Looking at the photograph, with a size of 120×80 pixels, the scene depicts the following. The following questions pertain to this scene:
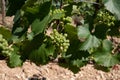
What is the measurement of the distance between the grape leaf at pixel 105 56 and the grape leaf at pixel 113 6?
0.27m

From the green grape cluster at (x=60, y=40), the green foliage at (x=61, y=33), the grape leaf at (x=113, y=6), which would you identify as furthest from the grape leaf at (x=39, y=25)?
the grape leaf at (x=113, y=6)

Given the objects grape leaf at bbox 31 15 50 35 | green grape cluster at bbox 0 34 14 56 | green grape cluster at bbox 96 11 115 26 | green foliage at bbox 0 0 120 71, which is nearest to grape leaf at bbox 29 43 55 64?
green foliage at bbox 0 0 120 71

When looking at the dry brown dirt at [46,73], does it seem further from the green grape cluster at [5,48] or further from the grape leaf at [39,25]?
the grape leaf at [39,25]

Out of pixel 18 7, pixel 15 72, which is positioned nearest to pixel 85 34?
pixel 18 7

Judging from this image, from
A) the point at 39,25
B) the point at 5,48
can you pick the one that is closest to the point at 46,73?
the point at 5,48

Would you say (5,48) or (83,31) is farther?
(5,48)

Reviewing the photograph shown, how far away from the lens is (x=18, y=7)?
1.40 meters

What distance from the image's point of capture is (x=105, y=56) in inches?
59.2

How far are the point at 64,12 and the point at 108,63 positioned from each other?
0.29 m

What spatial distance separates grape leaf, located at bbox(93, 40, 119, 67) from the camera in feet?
4.79

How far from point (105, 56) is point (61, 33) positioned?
0.23 meters

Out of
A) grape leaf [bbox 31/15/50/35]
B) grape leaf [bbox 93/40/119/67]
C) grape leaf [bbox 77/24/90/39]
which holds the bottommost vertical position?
grape leaf [bbox 93/40/119/67]

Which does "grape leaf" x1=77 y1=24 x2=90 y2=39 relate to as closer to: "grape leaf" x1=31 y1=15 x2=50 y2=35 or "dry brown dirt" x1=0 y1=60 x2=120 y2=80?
"grape leaf" x1=31 y1=15 x2=50 y2=35

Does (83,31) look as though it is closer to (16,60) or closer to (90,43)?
(90,43)
